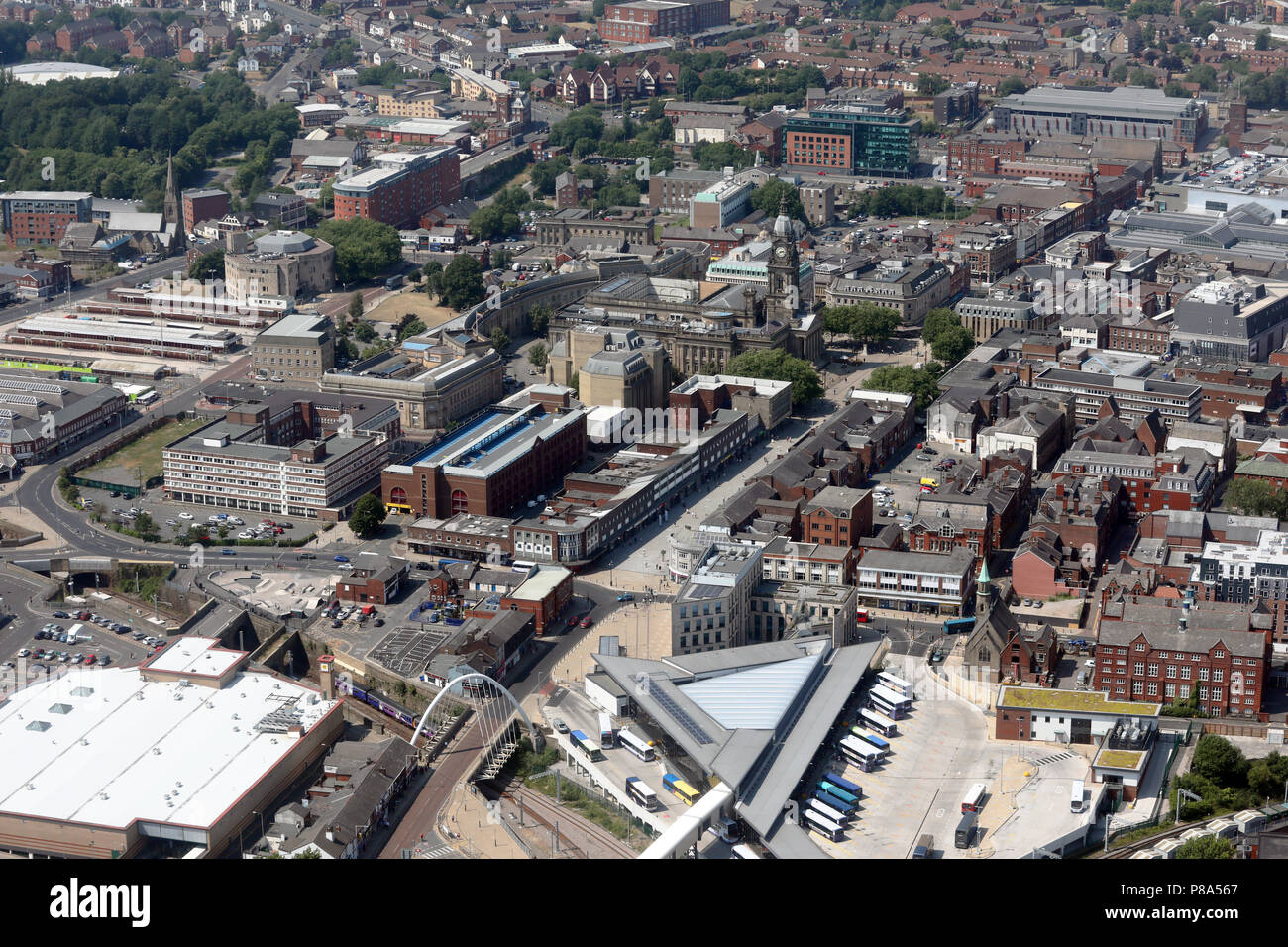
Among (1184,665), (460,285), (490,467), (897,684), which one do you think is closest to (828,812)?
(897,684)

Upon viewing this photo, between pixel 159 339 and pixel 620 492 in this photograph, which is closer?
pixel 620 492

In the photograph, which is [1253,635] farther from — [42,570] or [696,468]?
[42,570]

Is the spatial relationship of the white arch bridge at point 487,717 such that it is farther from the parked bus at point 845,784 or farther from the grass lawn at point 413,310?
the grass lawn at point 413,310

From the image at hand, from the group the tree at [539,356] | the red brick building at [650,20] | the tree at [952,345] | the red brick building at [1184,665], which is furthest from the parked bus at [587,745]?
the red brick building at [650,20]

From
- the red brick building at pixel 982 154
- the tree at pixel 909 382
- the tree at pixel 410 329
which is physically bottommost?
the tree at pixel 909 382

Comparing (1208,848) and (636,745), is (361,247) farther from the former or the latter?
(1208,848)
